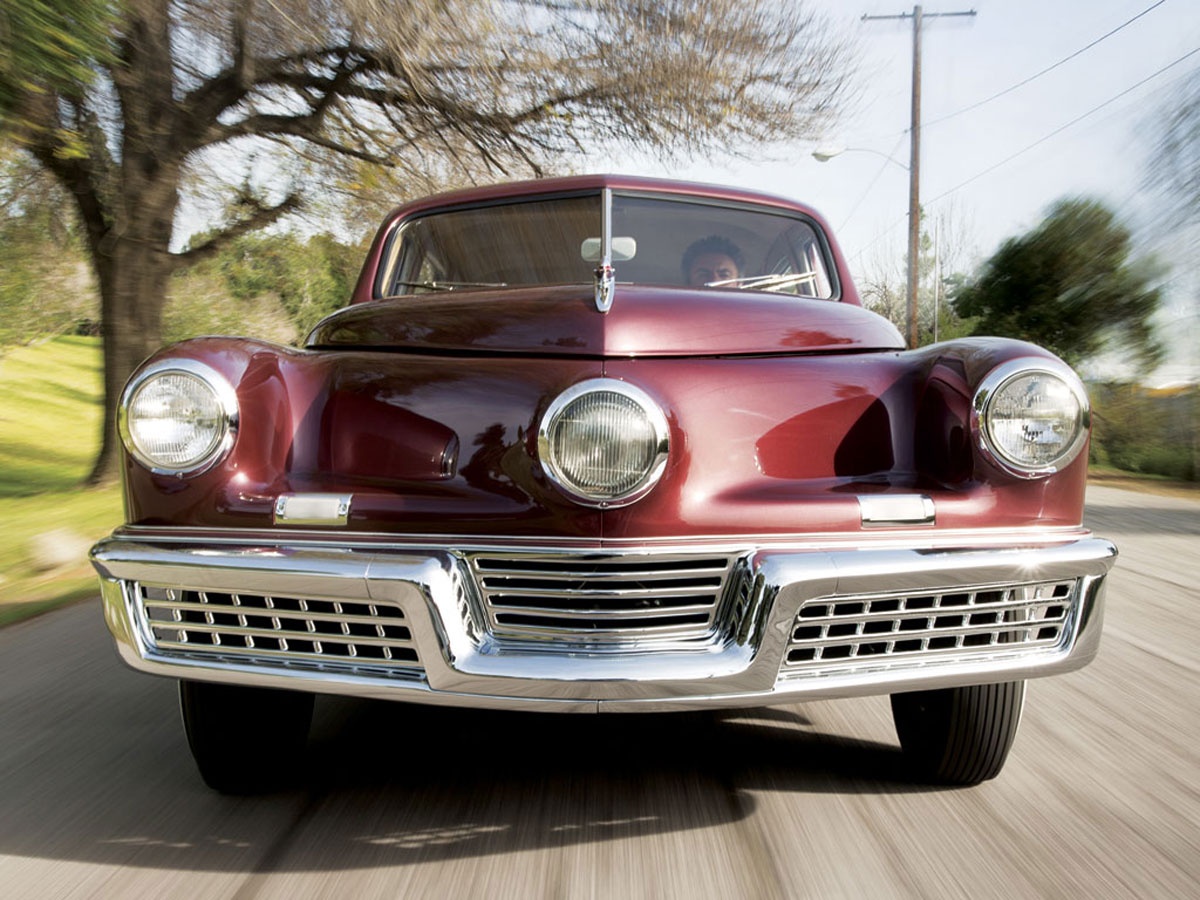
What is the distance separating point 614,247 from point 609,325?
3.59 ft

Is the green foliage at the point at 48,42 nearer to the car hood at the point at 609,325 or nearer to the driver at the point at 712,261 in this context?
the car hood at the point at 609,325

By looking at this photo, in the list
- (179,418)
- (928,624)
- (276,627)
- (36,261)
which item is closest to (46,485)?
(36,261)

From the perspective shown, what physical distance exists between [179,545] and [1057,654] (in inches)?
73.7

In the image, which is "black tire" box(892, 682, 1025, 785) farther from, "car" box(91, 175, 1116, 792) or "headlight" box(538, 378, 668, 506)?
"headlight" box(538, 378, 668, 506)

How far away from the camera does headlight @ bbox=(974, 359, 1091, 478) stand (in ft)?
7.26

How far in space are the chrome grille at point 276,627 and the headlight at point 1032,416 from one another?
1300 mm

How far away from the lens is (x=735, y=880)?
80.2 inches

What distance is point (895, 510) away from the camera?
2.16 m

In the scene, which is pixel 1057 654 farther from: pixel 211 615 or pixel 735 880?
pixel 211 615

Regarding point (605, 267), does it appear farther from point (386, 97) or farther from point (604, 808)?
point (386, 97)

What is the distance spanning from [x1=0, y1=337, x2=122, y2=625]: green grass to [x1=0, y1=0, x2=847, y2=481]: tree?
1.19 meters

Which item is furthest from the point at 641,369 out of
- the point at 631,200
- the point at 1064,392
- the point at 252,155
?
the point at 252,155

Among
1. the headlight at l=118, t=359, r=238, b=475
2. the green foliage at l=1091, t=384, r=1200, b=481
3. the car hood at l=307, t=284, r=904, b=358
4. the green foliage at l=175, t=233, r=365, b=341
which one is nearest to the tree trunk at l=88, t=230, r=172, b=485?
the green foliage at l=175, t=233, r=365, b=341

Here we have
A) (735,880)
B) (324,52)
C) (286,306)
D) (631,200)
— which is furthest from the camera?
(286,306)
